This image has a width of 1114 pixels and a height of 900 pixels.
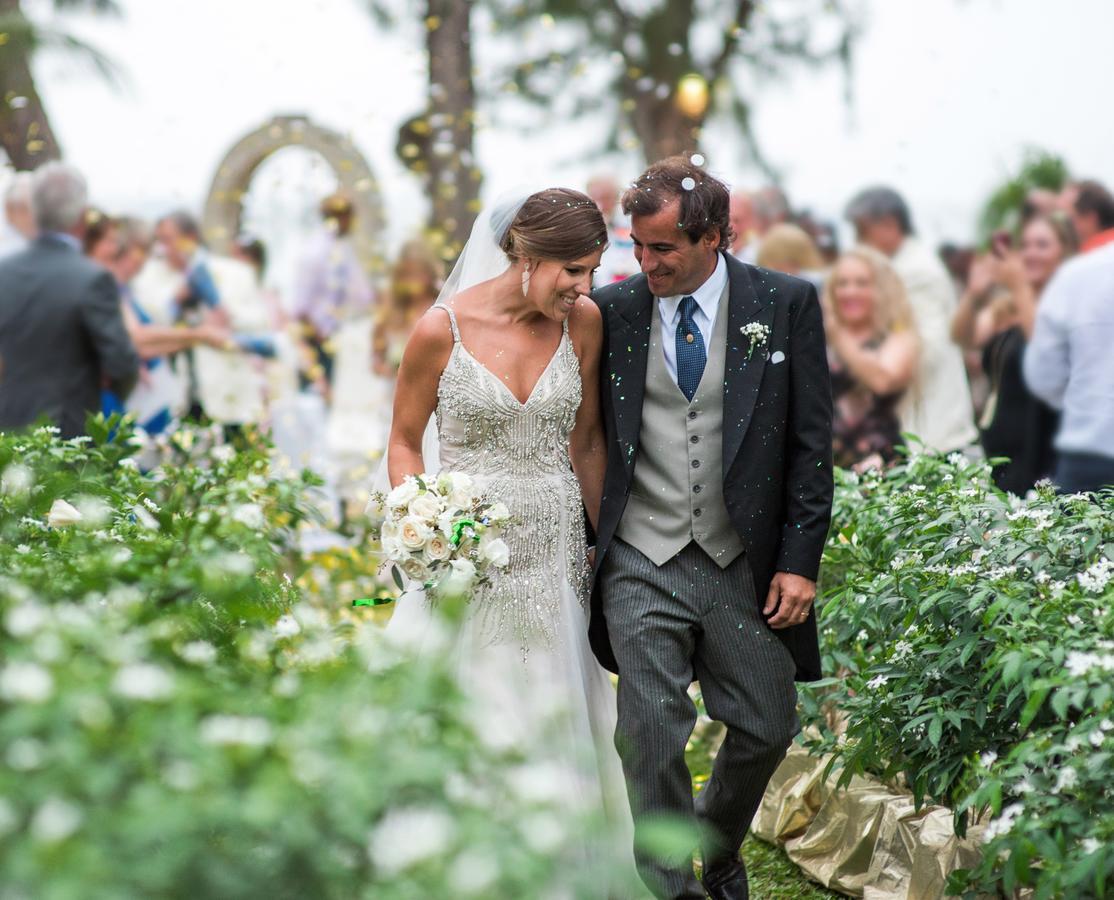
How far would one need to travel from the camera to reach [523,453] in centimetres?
395

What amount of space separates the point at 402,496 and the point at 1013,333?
468 cm

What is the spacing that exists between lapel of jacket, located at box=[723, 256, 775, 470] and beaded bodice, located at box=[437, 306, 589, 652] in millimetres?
431

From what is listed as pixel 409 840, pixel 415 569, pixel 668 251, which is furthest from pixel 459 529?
pixel 409 840

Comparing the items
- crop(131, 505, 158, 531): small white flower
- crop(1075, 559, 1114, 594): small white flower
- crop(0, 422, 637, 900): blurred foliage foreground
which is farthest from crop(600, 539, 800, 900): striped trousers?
crop(0, 422, 637, 900): blurred foliage foreground

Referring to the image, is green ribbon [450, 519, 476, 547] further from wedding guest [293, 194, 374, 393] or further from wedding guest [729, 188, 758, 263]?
wedding guest [293, 194, 374, 393]

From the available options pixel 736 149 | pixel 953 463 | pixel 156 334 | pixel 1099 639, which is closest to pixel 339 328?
pixel 156 334

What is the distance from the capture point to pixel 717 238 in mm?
3883

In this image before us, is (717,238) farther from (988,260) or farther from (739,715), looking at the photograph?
(988,260)

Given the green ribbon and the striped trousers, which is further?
the striped trousers

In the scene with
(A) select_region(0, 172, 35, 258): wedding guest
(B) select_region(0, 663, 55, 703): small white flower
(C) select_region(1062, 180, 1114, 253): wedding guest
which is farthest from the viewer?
(A) select_region(0, 172, 35, 258): wedding guest

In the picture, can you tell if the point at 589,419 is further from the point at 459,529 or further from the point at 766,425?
the point at 459,529

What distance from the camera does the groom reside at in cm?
375

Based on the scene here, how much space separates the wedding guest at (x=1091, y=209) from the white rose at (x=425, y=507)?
14.1 feet

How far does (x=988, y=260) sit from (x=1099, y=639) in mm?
5961
